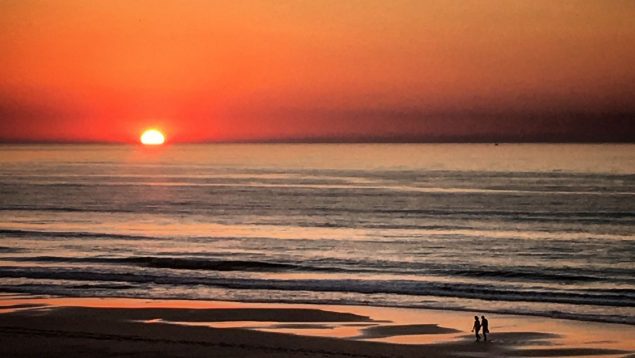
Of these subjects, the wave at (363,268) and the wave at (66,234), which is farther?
the wave at (66,234)

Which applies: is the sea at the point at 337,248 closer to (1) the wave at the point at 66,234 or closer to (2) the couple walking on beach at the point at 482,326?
(1) the wave at the point at 66,234

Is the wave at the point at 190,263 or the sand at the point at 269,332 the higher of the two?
the wave at the point at 190,263

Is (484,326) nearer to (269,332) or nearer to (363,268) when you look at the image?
(269,332)

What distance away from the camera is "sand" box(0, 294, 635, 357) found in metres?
21.4

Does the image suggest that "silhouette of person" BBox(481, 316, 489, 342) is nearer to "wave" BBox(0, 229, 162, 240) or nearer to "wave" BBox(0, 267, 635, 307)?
"wave" BBox(0, 267, 635, 307)

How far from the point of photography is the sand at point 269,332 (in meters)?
21.4

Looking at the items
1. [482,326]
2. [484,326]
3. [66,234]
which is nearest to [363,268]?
[482,326]

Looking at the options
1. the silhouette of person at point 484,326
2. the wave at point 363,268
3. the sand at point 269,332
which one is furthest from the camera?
the wave at point 363,268

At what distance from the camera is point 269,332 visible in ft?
77.5

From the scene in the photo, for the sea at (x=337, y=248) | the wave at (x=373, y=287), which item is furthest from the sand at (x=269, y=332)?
the wave at (x=373, y=287)

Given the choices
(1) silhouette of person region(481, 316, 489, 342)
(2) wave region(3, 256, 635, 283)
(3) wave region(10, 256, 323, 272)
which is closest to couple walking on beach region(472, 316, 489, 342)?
(1) silhouette of person region(481, 316, 489, 342)

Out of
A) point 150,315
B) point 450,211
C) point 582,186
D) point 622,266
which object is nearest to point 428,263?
point 622,266

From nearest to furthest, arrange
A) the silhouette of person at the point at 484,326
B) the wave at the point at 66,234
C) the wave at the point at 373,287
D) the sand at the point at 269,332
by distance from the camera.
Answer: the sand at the point at 269,332, the silhouette of person at the point at 484,326, the wave at the point at 373,287, the wave at the point at 66,234

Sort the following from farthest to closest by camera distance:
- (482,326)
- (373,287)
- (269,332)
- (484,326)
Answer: (373,287) < (269,332) < (482,326) < (484,326)
